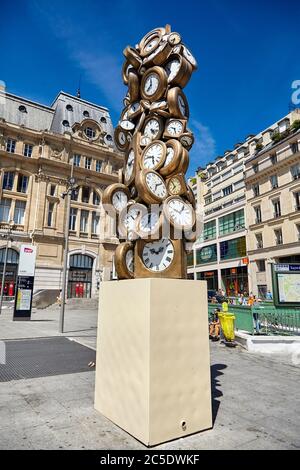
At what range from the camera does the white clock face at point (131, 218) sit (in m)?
4.84

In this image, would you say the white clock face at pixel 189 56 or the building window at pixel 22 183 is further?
the building window at pixel 22 183

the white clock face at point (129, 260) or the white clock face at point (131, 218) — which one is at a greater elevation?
the white clock face at point (131, 218)

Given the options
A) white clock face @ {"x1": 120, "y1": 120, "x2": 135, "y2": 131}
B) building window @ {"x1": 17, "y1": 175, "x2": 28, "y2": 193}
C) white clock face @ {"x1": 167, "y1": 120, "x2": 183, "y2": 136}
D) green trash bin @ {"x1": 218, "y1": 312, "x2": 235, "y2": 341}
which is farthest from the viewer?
building window @ {"x1": 17, "y1": 175, "x2": 28, "y2": 193}

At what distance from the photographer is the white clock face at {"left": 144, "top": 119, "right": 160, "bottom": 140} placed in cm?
514

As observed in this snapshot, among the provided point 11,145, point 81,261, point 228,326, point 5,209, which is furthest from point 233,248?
point 11,145

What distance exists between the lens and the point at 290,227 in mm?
31094

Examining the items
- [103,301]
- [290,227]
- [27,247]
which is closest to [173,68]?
[103,301]

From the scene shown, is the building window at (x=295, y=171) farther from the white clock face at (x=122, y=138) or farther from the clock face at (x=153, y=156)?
the clock face at (x=153, y=156)

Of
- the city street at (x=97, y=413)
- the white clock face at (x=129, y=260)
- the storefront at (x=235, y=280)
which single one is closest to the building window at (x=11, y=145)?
the storefront at (x=235, y=280)

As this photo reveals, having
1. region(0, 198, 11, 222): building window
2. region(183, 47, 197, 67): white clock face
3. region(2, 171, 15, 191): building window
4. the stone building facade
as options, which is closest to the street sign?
the stone building facade

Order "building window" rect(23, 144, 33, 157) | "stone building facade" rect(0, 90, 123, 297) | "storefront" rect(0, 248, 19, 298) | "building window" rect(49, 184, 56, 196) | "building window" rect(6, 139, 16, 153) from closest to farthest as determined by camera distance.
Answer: "storefront" rect(0, 248, 19, 298)
"stone building facade" rect(0, 90, 123, 297)
"building window" rect(6, 139, 16, 153)
"building window" rect(23, 144, 33, 157)
"building window" rect(49, 184, 56, 196)

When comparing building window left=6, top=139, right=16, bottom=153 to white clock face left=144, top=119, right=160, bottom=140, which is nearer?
white clock face left=144, top=119, right=160, bottom=140

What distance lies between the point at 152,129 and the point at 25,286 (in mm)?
19015

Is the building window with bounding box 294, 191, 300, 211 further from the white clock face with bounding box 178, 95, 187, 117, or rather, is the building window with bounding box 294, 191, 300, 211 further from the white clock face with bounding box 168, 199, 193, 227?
the white clock face with bounding box 168, 199, 193, 227
